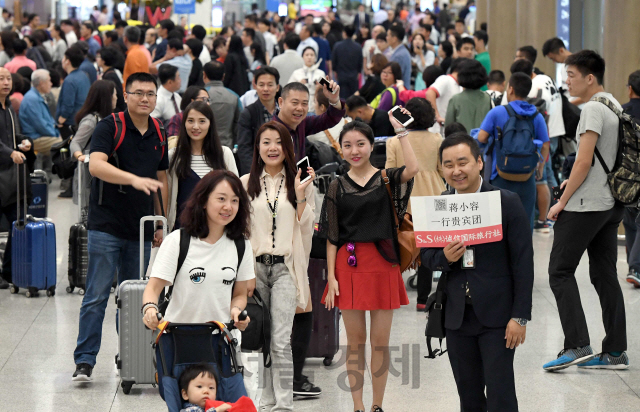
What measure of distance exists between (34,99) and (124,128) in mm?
6897

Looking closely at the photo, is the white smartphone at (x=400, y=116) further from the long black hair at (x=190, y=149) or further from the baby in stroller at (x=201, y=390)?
the baby in stroller at (x=201, y=390)

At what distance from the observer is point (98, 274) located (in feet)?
18.0

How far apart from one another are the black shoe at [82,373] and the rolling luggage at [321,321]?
1472 mm

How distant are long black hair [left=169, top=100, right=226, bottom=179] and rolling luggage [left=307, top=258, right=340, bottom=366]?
95 cm

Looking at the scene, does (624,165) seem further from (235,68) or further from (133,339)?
(235,68)

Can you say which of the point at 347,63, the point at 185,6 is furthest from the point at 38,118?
the point at 185,6

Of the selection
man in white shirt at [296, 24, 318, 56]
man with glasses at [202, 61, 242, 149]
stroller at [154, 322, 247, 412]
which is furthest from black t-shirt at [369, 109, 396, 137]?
man in white shirt at [296, 24, 318, 56]

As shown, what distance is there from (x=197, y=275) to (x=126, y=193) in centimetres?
163

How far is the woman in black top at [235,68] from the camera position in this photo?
43.7 feet

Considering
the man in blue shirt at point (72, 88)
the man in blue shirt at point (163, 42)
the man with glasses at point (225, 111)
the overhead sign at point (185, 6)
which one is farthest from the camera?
the overhead sign at point (185, 6)

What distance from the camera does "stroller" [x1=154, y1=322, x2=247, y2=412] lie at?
381 centimetres

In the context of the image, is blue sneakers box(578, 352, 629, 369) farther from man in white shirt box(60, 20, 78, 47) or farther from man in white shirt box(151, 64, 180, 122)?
man in white shirt box(60, 20, 78, 47)

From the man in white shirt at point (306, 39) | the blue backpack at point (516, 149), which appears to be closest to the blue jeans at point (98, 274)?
the blue backpack at point (516, 149)

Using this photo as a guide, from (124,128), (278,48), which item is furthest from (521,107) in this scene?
(278,48)
